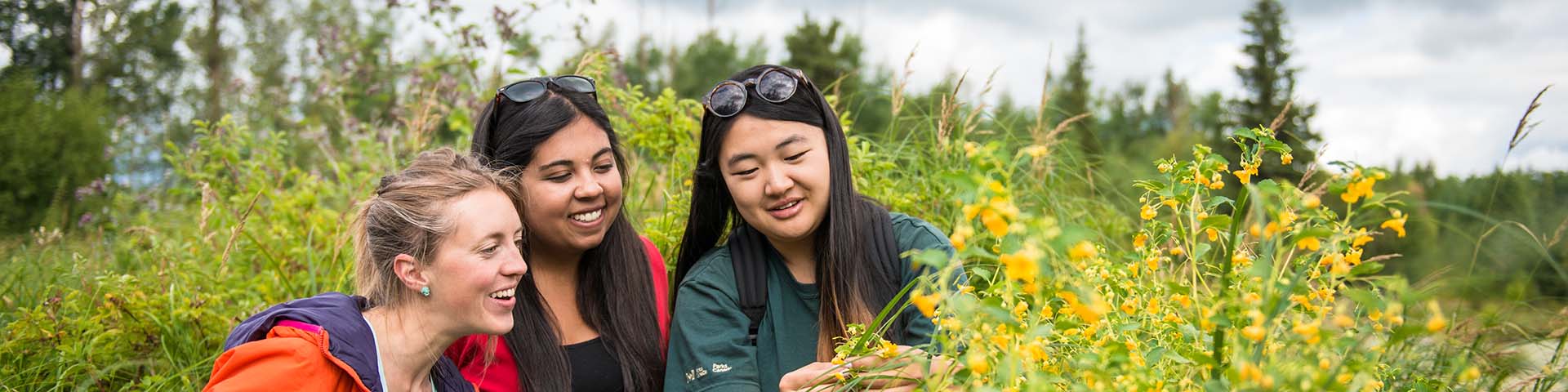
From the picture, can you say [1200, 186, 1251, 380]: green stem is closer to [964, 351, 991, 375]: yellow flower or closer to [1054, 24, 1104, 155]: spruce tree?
[964, 351, 991, 375]: yellow flower

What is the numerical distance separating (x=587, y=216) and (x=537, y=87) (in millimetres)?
407

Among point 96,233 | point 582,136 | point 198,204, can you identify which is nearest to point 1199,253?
point 582,136

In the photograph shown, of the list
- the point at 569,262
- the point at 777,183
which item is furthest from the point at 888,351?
the point at 569,262

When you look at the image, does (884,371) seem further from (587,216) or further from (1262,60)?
(1262,60)

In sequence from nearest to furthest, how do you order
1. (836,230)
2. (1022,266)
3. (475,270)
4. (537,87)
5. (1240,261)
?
(1022,266) → (1240,261) → (475,270) → (836,230) → (537,87)

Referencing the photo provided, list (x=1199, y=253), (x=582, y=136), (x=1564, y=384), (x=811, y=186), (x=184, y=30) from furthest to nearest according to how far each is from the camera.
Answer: (x=184, y=30)
(x=582, y=136)
(x=811, y=186)
(x=1564, y=384)
(x=1199, y=253)

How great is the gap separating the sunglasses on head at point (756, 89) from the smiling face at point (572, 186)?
37 centimetres

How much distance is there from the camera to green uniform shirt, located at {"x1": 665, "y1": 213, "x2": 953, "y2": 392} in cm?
241

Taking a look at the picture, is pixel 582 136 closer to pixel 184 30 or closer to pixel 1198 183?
pixel 1198 183

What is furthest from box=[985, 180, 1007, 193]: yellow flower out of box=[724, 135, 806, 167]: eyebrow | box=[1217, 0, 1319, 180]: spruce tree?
box=[1217, 0, 1319, 180]: spruce tree

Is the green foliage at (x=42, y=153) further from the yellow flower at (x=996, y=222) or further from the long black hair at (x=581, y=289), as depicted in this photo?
→ the yellow flower at (x=996, y=222)

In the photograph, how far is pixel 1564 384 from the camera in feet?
7.35

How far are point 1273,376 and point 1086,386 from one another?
0.85 feet

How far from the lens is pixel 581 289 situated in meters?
2.92
